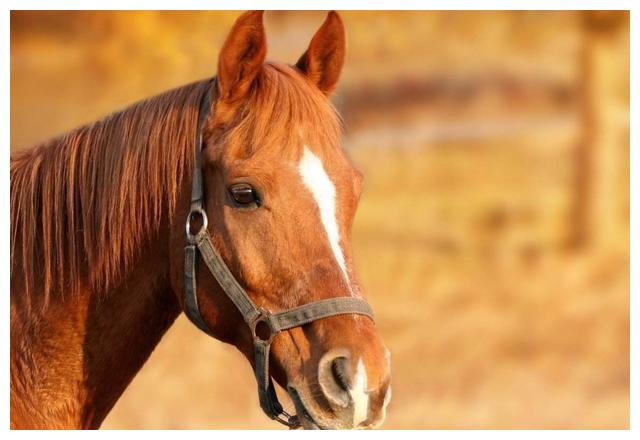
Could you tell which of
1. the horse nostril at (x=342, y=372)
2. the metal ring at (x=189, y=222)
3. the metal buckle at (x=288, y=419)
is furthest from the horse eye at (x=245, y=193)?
the metal buckle at (x=288, y=419)

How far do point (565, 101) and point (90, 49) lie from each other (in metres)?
4.87

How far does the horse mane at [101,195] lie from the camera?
80.1 inches

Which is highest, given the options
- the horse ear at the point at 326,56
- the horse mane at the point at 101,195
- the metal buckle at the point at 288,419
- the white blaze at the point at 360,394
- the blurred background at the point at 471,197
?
the horse ear at the point at 326,56

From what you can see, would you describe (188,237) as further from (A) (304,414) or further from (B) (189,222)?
(A) (304,414)

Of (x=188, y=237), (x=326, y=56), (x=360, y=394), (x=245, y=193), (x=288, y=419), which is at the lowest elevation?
(x=288, y=419)

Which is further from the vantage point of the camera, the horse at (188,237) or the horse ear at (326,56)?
the horse ear at (326,56)

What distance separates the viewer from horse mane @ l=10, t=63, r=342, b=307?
2.03 m

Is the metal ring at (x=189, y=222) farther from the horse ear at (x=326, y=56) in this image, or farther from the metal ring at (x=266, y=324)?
the horse ear at (x=326, y=56)

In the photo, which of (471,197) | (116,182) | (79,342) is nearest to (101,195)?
(116,182)

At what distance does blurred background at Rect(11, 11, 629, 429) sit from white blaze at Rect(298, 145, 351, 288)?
5.23 meters

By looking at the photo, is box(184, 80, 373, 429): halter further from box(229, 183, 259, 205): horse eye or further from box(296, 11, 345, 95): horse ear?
box(296, 11, 345, 95): horse ear

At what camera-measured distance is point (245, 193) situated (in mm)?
1901

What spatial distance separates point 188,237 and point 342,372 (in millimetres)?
535

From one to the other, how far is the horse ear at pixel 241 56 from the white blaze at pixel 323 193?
27cm
